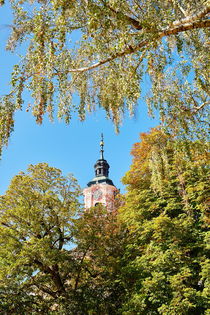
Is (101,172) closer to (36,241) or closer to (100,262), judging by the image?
(100,262)

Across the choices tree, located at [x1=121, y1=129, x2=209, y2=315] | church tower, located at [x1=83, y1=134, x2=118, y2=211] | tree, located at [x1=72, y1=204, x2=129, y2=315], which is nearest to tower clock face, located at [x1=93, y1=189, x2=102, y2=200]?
church tower, located at [x1=83, y1=134, x2=118, y2=211]

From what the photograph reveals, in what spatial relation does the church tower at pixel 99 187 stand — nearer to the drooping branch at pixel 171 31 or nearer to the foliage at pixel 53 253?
the foliage at pixel 53 253

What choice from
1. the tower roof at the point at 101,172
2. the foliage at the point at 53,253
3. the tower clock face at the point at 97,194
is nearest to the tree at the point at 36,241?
the foliage at the point at 53,253

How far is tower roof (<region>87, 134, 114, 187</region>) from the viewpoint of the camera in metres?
43.5

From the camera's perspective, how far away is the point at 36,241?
1042 cm

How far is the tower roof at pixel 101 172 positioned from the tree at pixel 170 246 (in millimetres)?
30319

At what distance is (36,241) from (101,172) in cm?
3566

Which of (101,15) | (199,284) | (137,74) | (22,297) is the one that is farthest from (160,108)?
(22,297)

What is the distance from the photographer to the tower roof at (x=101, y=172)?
143ft

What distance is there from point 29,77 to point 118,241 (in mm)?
9257

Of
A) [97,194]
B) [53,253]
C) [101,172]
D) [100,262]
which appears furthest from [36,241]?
[101,172]

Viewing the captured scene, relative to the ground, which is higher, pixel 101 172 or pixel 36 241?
pixel 101 172

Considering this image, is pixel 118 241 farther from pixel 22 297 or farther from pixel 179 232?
pixel 22 297

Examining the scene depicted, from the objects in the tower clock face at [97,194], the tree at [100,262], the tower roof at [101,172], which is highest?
the tower roof at [101,172]
